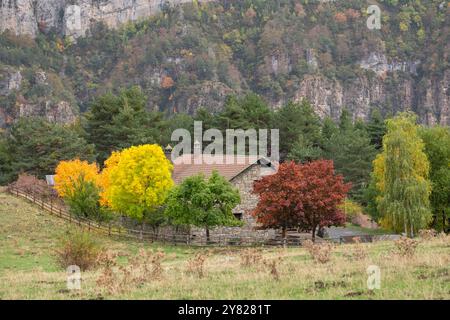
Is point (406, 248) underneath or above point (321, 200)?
underneath

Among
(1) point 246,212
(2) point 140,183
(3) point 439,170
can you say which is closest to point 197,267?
(2) point 140,183

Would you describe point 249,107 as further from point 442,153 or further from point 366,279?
point 366,279

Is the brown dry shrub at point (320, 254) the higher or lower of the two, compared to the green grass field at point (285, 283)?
higher

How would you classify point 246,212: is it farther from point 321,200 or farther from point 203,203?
point 321,200

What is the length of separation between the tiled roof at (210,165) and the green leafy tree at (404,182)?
8.91 m

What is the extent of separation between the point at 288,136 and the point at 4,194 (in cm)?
3439

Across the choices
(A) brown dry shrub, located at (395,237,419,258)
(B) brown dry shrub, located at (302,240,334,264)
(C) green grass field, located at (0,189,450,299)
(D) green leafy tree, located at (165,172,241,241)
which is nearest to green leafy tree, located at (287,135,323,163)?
(D) green leafy tree, located at (165,172,241,241)

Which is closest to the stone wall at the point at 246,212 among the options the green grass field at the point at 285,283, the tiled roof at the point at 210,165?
the tiled roof at the point at 210,165

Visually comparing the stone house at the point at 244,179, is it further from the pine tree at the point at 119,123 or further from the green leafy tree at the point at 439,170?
the pine tree at the point at 119,123

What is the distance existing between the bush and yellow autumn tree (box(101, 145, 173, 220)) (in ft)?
65.5

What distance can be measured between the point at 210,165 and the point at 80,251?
2594 cm

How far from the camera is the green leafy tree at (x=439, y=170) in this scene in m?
46.4

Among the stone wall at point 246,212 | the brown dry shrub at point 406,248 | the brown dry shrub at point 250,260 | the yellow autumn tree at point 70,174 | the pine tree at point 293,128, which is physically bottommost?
the brown dry shrub at point 250,260

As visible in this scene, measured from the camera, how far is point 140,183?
150ft
